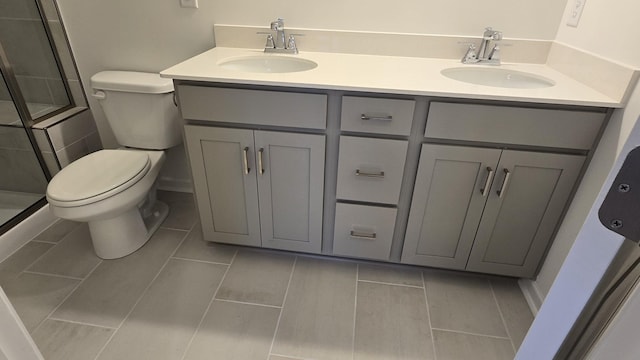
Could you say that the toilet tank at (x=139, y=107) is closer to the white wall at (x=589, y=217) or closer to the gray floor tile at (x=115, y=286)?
the gray floor tile at (x=115, y=286)

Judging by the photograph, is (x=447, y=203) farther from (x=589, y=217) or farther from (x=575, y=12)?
A: (x=589, y=217)

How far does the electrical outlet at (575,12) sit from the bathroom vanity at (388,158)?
9.1 inches

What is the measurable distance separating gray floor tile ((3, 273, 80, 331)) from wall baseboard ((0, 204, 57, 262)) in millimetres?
215

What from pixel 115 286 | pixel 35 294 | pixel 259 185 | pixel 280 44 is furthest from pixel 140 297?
pixel 280 44

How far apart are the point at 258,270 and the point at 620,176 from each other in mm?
1491

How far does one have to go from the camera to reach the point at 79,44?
188cm

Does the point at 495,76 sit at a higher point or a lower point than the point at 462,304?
higher

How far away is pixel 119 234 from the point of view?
5.49ft

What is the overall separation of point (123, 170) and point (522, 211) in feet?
5.64

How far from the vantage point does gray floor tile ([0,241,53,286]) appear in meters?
1.59

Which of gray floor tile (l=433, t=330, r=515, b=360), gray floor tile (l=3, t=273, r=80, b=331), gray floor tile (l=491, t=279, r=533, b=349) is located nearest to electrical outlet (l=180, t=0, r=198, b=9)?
gray floor tile (l=3, t=273, r=80, b=331)

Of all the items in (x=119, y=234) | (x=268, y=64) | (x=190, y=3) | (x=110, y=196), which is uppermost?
(x=190, y=3)

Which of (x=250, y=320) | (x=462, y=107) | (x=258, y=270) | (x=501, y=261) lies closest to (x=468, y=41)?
(x=462, y=107)

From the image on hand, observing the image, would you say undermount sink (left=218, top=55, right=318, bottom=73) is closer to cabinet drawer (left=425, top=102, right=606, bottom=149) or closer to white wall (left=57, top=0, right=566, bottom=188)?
white wall (left=57, top=0, right=566, bottom=188)
